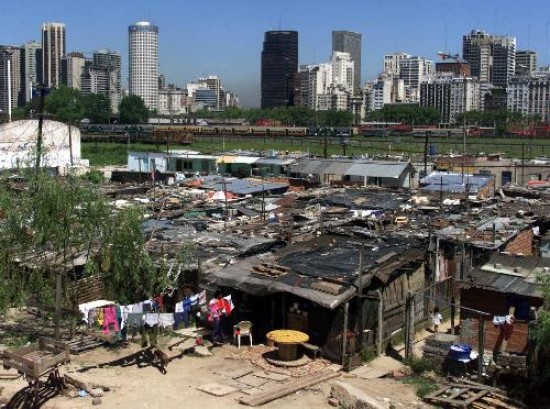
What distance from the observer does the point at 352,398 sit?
11055mm

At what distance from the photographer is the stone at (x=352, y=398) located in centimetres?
1080

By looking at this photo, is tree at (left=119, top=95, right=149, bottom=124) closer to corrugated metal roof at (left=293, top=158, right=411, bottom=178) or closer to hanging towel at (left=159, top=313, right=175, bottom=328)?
corrugated metal roof at (left=293, top=158, right=411, bottom=178)

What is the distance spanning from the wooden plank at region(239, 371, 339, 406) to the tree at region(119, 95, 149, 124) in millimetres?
119611

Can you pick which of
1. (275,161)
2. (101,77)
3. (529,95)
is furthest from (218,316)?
(101,77)

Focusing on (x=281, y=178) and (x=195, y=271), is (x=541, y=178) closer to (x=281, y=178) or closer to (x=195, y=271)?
(x=281, y=178)

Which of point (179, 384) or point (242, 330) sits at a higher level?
point (242, 330)

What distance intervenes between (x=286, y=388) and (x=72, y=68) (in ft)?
599

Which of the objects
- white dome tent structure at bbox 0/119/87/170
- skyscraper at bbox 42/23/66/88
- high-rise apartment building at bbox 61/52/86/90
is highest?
skyscraper at bbox 42/23/66/88

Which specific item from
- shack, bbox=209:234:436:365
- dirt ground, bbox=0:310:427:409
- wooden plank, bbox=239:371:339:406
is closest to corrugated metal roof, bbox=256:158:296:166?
shack, bbox=209:234:436:365

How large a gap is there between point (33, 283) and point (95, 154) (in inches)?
2037

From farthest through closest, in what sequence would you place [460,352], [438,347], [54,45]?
[54,45], [438,347], [460,352]

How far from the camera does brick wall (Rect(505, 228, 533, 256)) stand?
19.8 m

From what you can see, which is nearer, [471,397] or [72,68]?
[471,397]

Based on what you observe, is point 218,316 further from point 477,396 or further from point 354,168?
point 354,168
